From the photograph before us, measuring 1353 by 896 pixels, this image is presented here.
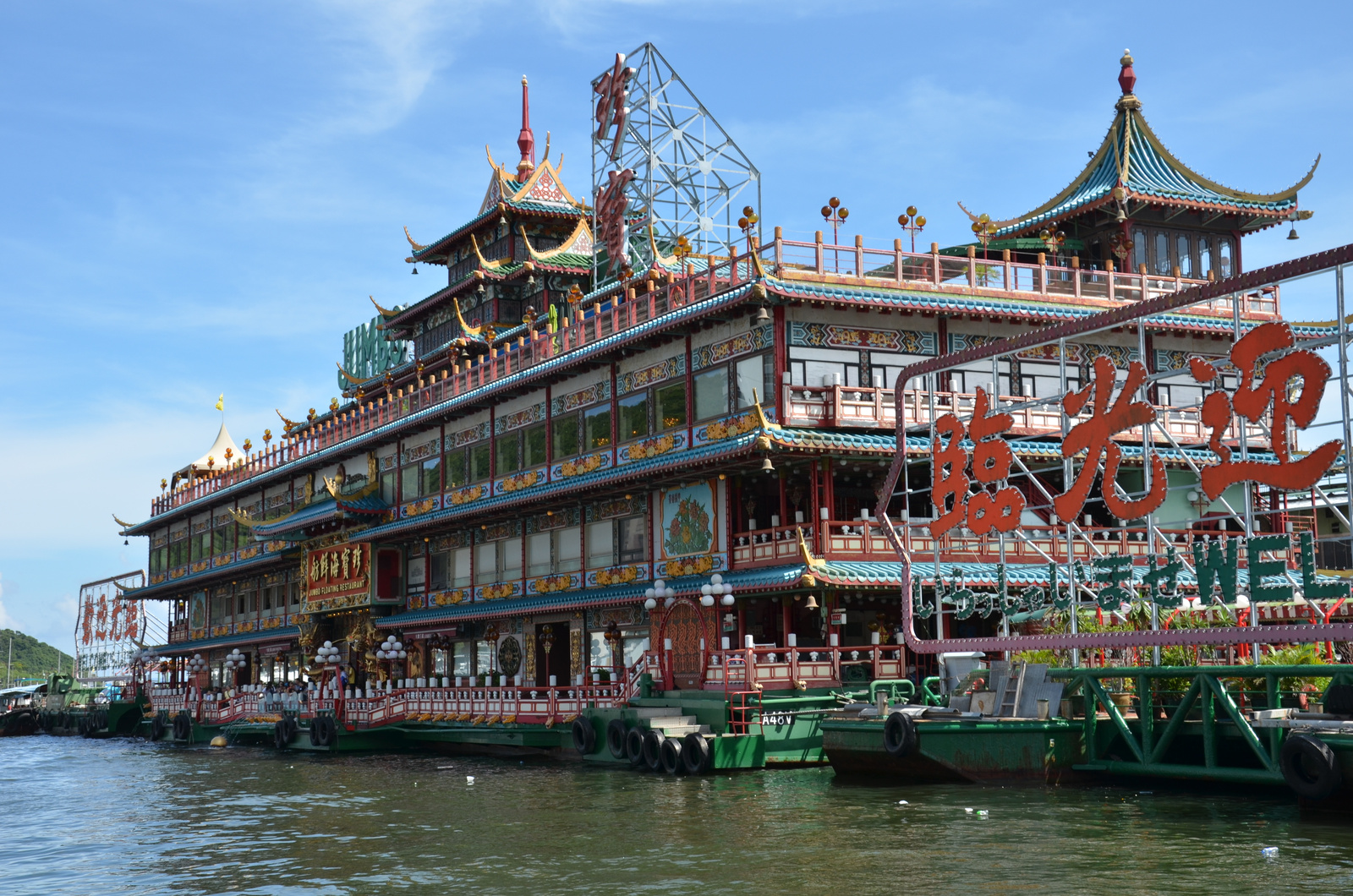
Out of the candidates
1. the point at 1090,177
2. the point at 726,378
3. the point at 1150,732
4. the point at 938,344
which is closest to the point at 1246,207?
the point at 1090,177

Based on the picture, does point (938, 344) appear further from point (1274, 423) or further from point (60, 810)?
point (60, 810)

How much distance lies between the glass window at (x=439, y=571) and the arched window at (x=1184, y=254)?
84.6ft

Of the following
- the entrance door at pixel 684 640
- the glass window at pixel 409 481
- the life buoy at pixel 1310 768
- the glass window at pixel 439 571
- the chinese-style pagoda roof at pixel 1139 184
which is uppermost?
the chinese-style pagoda roof at pixel 1139 184

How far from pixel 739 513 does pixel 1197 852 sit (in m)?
19.9

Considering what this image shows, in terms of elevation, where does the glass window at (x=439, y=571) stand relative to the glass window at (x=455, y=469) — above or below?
below

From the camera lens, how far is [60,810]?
102 feet

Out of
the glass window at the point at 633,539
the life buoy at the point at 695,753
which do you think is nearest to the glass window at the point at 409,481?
the glass window at the point at 633,539

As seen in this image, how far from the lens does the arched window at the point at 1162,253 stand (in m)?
46.0

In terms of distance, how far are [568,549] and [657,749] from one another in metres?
14.1

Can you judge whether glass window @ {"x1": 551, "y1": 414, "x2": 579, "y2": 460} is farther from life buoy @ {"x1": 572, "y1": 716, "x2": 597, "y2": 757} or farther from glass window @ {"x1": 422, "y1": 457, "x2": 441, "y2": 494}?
life buoy @ {"x1": 572, "y1": 716, "x2": 597, "y2": 757}

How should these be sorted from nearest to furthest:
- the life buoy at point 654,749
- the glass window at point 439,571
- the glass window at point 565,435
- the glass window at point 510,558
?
1. the life buoy at point 654,749
2. the glass window at point 565,435
3. the glass window at point 510,558
4. the glass window at point 439,571

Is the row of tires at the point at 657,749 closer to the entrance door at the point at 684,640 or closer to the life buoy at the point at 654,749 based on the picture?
the life buoy at the point at 654,749

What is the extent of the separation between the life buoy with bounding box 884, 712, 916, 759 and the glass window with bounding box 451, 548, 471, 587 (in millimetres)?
25522

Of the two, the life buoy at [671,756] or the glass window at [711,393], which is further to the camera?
the glass window at [711,393]
